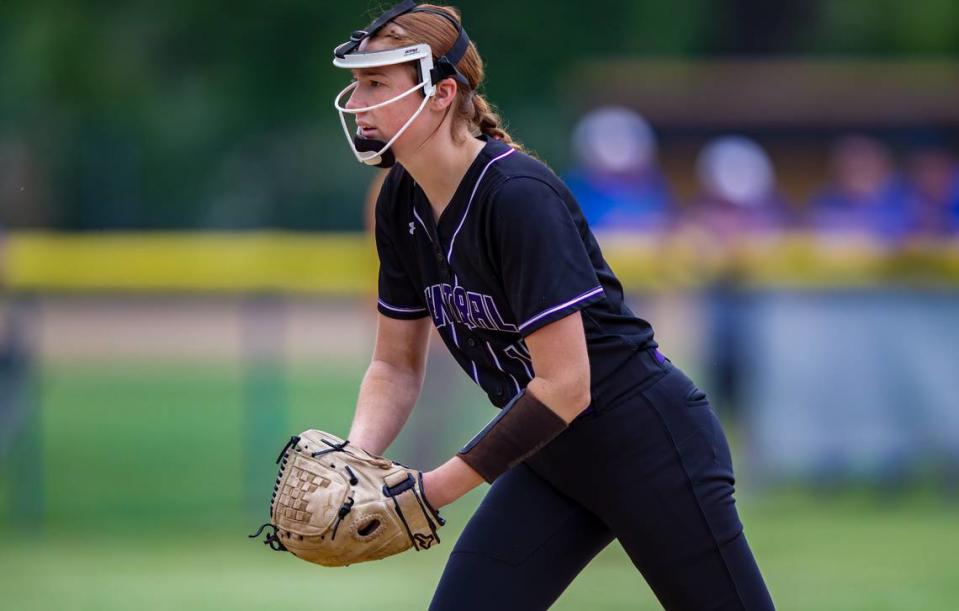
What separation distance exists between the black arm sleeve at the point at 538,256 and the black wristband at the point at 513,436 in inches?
6.9

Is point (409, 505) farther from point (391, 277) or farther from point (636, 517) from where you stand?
point (391, 277)

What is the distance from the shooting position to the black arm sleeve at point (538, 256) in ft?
11.2

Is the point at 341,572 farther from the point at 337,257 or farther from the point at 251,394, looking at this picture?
the point at 337,257

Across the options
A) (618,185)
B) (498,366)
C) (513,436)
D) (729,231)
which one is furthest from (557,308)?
(618,185)

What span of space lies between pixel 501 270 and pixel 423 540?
0.68 meters

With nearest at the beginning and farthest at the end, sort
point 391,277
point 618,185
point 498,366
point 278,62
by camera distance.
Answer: point 498,366 < point 391,277 < point 618,185 < point 278,62

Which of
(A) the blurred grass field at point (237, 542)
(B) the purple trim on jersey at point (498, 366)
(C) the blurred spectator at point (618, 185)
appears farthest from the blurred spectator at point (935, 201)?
(B) the purple trim on jersey at point (498, 366)

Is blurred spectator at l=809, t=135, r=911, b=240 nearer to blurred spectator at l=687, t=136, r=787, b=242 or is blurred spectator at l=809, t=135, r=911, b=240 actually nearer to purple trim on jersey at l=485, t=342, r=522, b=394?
blurred spectator at l=687, t=136, r=787, b=242

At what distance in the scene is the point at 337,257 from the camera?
12.4 m

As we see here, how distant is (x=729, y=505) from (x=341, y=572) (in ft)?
14.6

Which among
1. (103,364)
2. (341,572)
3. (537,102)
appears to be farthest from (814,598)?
(537,102)

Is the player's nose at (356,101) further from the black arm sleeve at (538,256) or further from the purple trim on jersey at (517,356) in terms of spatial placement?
the purple trim on jersey at (517,356)

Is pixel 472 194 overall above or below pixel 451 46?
below

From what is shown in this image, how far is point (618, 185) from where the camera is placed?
1333cm
